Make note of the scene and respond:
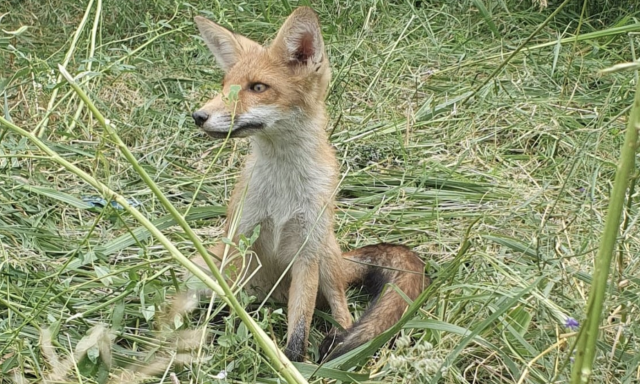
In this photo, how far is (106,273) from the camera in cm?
335

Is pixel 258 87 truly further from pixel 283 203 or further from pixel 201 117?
pixel 283 203

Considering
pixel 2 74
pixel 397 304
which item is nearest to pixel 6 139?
pixel 2 74

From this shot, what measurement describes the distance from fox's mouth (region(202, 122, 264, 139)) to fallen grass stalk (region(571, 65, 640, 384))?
2.12 m

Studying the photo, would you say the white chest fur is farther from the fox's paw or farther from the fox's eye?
the fox's paw

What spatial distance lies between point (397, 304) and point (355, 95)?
2.64 meters

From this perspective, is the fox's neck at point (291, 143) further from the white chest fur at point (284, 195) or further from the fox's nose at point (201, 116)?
the fox's nose at point (201, 116)

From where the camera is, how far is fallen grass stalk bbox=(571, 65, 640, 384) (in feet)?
5.90

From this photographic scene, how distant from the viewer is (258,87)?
4027mm

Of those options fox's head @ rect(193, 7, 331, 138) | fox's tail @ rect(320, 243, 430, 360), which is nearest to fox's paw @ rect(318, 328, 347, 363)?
fox's tail @ rect(320, 243, 430, 360)

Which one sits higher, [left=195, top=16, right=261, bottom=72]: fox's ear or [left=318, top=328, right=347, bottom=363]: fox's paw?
[left=195, top=16, right=261, bottom=72]: fox's ear

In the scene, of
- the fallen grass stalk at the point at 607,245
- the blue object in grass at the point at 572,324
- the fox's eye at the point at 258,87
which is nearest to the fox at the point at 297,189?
the fox's eye at the point at 258,87

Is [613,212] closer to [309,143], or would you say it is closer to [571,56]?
[309,143]

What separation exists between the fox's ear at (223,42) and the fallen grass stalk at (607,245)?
2.69 meters

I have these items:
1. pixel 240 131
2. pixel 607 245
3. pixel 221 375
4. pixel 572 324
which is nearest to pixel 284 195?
pixel 240 131
